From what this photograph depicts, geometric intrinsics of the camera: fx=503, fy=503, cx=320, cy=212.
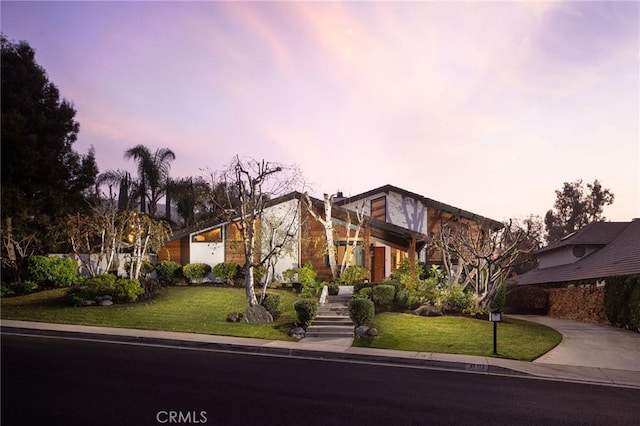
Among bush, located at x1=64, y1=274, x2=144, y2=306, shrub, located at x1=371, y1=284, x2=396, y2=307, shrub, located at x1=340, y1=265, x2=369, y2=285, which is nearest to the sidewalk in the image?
bush, located at x1=64, y1=274, x2=144, y2=306

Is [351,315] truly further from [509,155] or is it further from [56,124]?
[56,124]

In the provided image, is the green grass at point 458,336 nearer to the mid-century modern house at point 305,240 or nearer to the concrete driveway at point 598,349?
the concrete driveway at point 598,349

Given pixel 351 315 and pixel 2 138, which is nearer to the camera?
pixel 351 315

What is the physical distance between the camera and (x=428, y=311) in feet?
68.8

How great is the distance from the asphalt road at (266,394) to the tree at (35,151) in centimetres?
1795

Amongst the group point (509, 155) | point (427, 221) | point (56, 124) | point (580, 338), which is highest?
point (56, 124)

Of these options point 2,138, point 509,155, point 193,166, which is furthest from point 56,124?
point 509,155

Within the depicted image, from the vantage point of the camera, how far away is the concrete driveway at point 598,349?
13.9m

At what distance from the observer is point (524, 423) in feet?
24.5

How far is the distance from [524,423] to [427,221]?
2968 centimetres

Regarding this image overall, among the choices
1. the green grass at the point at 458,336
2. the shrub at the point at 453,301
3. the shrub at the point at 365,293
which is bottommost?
the green grass at the point at 458,336

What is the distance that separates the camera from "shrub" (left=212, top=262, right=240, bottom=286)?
92.4ft

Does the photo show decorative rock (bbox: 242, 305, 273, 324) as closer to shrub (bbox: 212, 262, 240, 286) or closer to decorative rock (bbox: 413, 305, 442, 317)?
decorative rock (bbox: 413, 305, 442, 317)

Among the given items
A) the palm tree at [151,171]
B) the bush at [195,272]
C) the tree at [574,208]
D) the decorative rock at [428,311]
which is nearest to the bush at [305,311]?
the decorative rock at [428,311]
